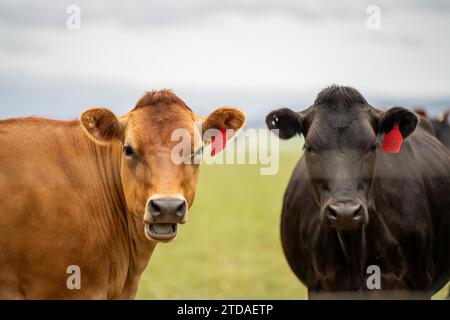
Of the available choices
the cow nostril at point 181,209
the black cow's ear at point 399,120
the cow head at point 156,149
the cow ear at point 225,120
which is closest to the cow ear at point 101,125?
the cow head at point 156,149

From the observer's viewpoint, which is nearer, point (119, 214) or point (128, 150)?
point (128, 150)

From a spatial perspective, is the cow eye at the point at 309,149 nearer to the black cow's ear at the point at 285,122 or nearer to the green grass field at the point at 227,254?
the black cow's ear at the point at 285,122

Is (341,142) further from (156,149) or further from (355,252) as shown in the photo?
(156,149)

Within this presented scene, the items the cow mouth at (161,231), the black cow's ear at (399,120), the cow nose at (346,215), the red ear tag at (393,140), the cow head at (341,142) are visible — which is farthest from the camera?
the red ear tag at (393,140)

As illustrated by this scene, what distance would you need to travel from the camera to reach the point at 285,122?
21.4 feet

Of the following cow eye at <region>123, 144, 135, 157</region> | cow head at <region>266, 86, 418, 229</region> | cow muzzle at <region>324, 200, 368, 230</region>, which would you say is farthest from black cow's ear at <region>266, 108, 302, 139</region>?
cow eye at <region>123, 144, 135, 157</region>

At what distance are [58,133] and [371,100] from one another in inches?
99.9

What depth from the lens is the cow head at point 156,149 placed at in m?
5.63

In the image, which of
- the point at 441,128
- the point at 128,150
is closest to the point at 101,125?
the point at 128,150

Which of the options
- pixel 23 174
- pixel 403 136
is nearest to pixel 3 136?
pixel 23 174

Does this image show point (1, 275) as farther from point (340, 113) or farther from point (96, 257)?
point (340, 113)

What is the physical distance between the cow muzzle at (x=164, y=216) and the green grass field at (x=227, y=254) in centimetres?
160

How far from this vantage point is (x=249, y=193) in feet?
91.7

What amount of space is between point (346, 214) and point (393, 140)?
957 millimetres
